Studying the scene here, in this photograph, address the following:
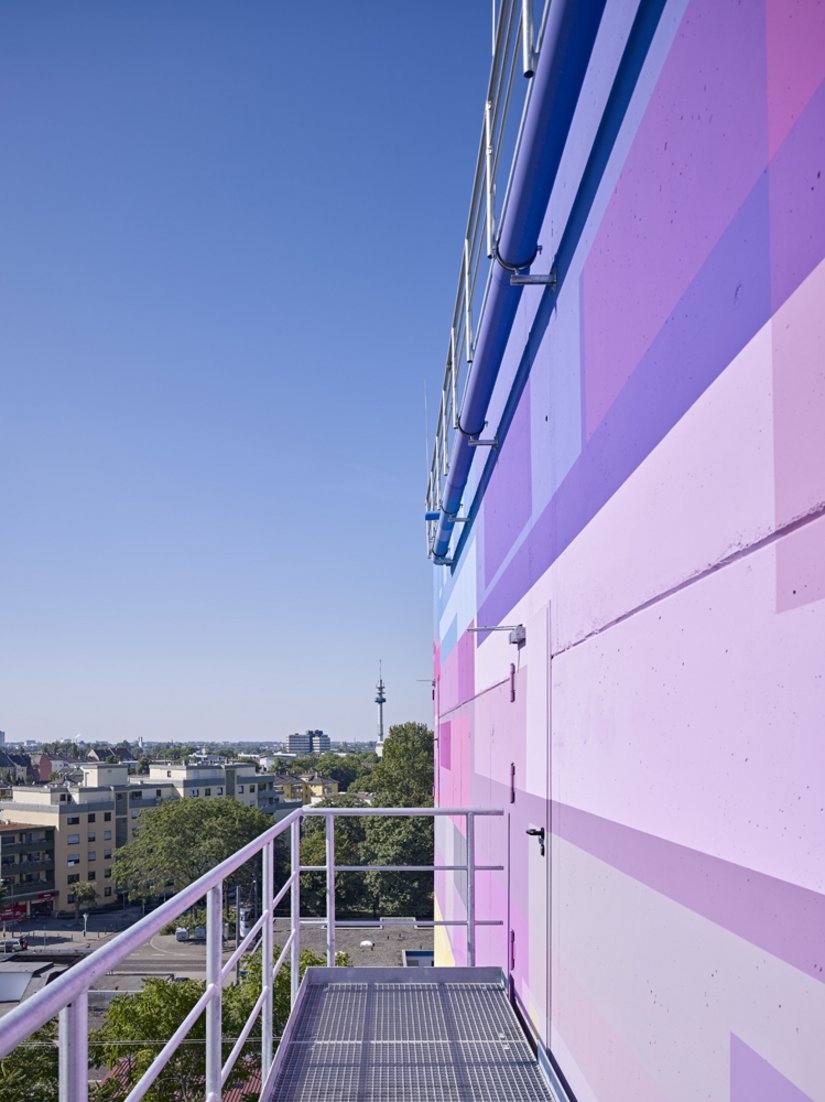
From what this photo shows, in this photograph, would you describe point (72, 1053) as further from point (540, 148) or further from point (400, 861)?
point (400, 861)

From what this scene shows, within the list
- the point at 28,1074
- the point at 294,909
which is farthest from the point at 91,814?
the point at 294,909

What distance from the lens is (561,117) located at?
2.71 metres

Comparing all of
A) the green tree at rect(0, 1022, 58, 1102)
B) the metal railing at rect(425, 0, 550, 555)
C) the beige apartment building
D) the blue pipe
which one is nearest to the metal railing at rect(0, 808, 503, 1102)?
the blue pipe

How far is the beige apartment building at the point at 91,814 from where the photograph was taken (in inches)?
1991

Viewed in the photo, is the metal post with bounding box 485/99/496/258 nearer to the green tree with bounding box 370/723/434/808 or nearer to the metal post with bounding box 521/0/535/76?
the metal post with bounding box 521/0/535/76

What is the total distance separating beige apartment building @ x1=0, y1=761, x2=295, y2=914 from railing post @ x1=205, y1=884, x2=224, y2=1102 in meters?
54.6

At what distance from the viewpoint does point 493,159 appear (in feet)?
12.3

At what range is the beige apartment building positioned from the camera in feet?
166

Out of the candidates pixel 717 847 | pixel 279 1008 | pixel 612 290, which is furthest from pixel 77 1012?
pixel 279 1008

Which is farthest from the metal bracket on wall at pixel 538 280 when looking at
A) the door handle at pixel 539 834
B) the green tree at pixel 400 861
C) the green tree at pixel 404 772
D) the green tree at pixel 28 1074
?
the green tree at pixel 404 772

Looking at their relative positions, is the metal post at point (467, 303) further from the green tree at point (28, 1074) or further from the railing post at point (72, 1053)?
the green tree at point (28, 1074)

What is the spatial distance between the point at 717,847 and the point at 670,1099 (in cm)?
68

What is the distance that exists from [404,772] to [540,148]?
38229 mm

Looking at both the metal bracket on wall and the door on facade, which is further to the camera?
the door on facade
